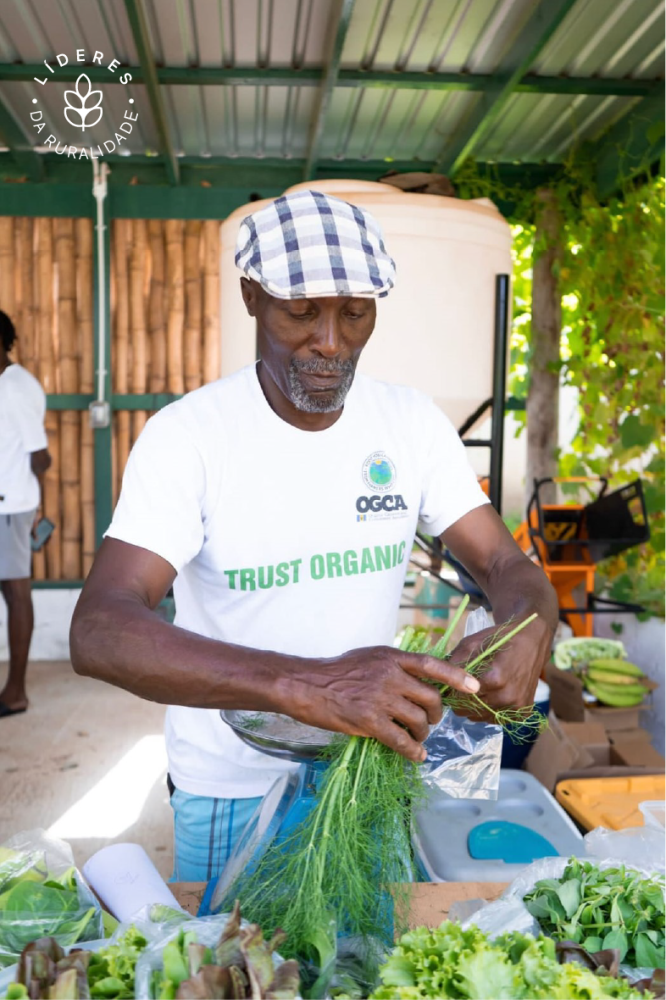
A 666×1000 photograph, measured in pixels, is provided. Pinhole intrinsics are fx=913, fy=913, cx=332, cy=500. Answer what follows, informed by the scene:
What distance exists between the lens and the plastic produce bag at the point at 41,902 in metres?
1.07

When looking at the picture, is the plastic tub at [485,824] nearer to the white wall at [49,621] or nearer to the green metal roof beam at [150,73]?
the green metal roof beam at [150,73]

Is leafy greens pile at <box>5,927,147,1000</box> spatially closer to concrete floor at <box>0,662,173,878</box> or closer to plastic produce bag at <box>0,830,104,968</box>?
plastic produce bag at <box>0,830,104,968</box>

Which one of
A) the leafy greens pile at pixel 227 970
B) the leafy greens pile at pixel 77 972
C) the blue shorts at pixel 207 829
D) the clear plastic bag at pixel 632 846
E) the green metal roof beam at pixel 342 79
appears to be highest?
the green metal roof beam at pixel 342 79

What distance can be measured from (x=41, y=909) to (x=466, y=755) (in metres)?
0.61

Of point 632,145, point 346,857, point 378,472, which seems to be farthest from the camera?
point 632,145

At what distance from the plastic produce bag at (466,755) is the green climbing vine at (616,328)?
332cm

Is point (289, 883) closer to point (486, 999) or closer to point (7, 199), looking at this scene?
point (486, 999)

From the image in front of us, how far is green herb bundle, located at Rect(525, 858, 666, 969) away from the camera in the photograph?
1.09 m

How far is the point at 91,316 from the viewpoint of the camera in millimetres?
5859

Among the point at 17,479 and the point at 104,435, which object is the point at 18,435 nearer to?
the point at 17,479

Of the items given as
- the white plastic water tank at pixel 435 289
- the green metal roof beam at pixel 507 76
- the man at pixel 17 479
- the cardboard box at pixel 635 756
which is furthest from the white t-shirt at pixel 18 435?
the cardboard box at pixel 635 756

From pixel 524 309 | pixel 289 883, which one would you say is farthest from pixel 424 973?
pixel 524 309

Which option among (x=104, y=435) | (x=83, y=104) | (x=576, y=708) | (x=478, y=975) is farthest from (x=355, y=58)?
(x=478, y=975)

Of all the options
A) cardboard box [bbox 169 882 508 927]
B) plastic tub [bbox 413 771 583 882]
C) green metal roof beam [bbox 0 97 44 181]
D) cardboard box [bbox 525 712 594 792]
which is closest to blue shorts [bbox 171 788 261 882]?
cardboard box [bbox 169 882 508 927]
